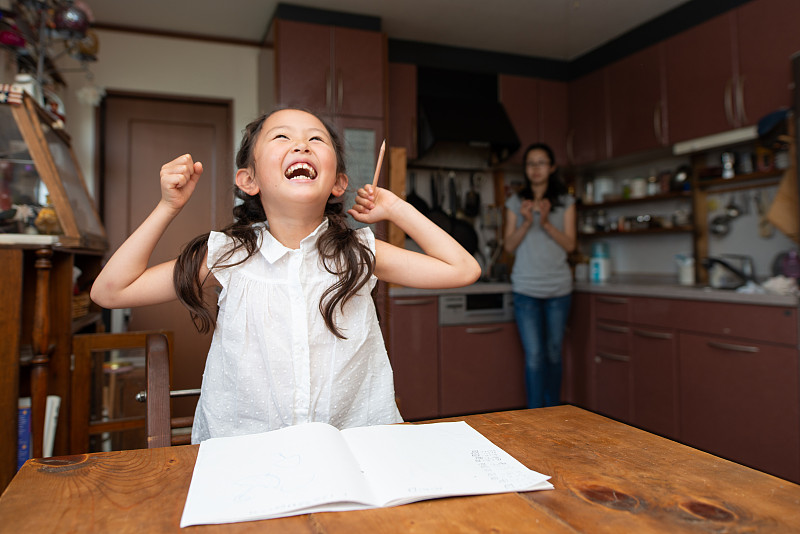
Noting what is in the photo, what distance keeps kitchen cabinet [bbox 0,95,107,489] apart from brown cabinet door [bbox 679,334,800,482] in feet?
8.85

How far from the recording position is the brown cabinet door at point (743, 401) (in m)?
2.18

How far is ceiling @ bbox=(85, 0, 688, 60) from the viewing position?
3109 millimetres

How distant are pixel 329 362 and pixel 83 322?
1.52 meters

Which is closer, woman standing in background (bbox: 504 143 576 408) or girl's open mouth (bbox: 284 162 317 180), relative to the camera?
girl's open mouth (bbox: 284 162 317 180)

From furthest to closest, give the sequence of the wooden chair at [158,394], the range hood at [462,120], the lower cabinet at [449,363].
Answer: the range hood at [462,120], the lower cabinet at [449,363], the wooden chair at [158,394]

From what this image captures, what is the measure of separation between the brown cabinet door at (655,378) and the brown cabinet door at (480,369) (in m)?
0.71

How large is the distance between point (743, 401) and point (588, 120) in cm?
219

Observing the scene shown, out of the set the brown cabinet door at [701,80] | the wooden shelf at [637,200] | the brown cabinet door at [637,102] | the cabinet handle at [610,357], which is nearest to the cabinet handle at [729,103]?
the brown cabinet door at [701,80]

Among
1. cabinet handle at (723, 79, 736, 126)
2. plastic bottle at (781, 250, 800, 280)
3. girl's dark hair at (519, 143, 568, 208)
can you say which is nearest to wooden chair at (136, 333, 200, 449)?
girl's dark hair at (519, 143, 568, 208)

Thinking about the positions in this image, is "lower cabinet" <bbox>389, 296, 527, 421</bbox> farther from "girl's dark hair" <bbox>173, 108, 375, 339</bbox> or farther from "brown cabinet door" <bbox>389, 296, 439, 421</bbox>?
"girl's dark hair" <bbox>173, 108, 375, 339</bbox>

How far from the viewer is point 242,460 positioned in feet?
1.96

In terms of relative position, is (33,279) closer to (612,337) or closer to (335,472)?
(335,472)

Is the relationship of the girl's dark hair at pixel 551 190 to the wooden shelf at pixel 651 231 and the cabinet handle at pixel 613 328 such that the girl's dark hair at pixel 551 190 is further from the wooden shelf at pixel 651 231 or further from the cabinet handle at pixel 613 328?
the cabinet handle at pixel 613 328

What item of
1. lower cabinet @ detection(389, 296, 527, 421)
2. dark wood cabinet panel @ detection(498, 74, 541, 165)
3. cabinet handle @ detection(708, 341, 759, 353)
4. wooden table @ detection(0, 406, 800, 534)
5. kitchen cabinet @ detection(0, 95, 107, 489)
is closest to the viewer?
wooden table @ detection(0, 406, 800, 534)
